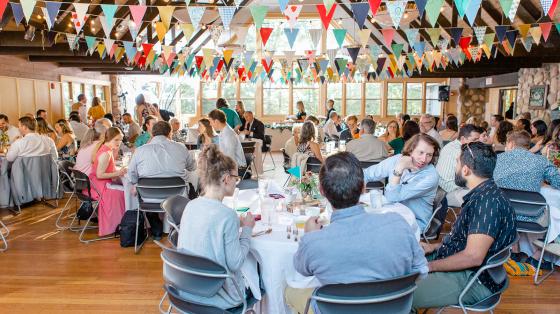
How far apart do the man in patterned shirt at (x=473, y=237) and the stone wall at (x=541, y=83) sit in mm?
8708

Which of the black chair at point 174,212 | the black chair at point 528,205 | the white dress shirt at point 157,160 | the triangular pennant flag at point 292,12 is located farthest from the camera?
the triangular pennant flag at point 292,12

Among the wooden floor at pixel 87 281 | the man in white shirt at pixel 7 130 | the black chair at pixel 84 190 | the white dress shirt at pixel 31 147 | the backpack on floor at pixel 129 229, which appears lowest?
the wooden floor at pixel 87 281

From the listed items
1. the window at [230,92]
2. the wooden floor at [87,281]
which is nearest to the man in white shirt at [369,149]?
the wooden floor at [87,281]

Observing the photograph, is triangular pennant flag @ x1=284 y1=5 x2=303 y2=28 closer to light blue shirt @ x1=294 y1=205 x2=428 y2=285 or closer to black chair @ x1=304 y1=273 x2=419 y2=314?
light blue shirt @ x1=294 y1=205 x2=428 y2=285

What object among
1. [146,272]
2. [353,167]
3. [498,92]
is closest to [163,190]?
[146,272]

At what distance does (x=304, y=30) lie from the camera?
18.5m

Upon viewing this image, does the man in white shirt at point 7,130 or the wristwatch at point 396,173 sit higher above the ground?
the man in white shirt at point 7,130

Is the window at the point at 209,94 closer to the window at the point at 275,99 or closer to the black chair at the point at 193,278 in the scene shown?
the window at the point at 275,99

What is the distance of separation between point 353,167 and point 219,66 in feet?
32.7

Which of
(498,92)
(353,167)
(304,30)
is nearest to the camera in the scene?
(353,167)

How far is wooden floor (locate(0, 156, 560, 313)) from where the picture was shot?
3457 millimetres

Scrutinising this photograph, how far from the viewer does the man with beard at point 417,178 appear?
3.21m

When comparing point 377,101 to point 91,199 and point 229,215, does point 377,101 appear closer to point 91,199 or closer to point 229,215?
point 91,199

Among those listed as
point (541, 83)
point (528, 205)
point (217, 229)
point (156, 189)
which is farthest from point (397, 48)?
point (217, 229)
